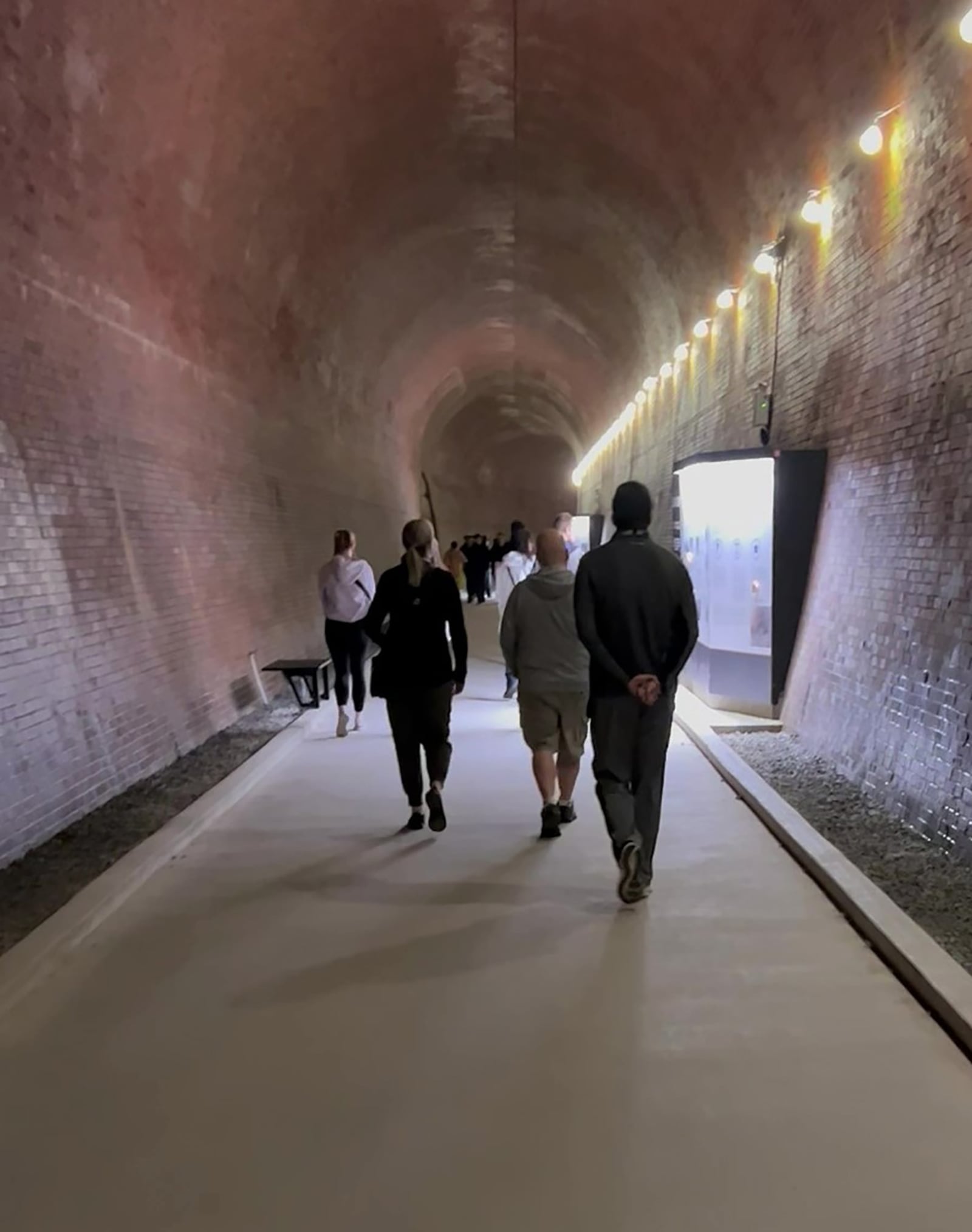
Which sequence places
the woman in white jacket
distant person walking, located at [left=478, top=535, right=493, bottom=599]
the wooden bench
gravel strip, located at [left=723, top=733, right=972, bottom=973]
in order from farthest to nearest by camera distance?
distant person walking, located at [left=478, top=535, right=493, bottom=599], the woman in white jacket, the wooden bench, gravel strip, located at [left=723, top=733, right=972, bottom=973]

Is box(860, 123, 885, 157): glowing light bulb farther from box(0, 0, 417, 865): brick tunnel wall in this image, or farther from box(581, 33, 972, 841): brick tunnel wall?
box(0, 0, 417, 865): brick tunnel wall

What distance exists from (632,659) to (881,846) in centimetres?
193

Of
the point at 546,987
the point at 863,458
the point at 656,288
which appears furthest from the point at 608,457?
the point at 546,987

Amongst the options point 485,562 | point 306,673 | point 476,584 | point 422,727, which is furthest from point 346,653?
point 476,584

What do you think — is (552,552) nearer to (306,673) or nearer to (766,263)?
(306,673)

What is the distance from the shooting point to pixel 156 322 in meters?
8.66

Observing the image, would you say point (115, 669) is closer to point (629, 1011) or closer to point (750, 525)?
point (629, 1011)

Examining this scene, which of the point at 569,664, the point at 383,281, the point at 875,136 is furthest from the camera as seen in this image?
the point at 383,281

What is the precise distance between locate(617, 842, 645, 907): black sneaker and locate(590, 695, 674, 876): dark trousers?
0.16 feet

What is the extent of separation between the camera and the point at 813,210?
8.30m

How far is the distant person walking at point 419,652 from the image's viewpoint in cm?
571

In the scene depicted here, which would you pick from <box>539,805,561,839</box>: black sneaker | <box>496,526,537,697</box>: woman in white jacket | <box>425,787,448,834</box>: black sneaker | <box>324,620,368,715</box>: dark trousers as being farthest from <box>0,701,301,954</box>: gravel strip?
<box>496,526,537,697</box>: woman in white jacket

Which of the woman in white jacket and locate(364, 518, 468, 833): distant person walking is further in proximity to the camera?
the woman in white jacket

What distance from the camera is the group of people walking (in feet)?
15.3
